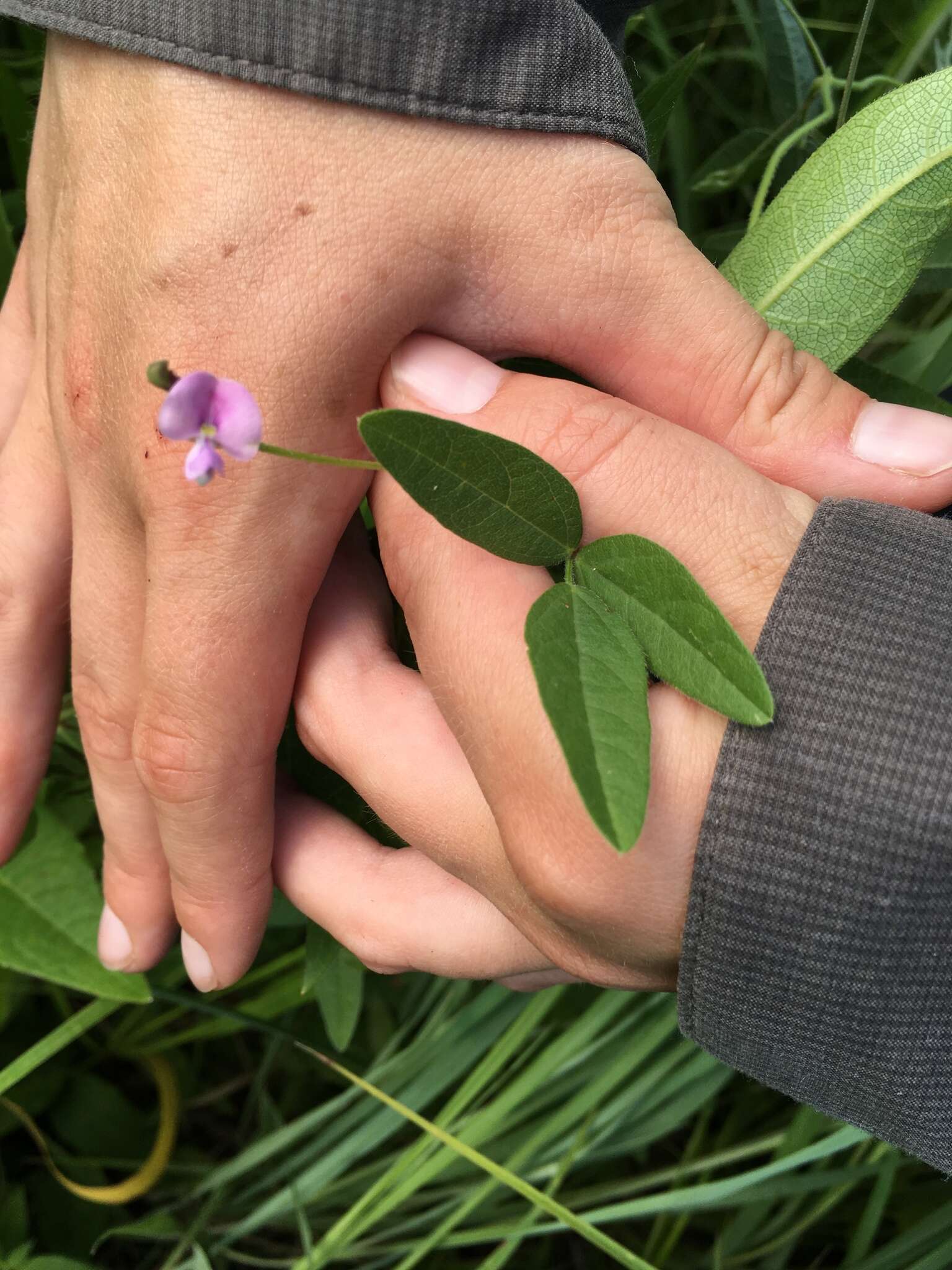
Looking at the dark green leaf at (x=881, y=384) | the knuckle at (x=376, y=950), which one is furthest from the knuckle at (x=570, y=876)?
the dark green leaf at (x=881, y=384)

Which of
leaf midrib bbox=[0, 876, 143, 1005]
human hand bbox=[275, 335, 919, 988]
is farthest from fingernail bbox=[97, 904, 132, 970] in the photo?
human hand bbox=[275, 335, 919, 988]

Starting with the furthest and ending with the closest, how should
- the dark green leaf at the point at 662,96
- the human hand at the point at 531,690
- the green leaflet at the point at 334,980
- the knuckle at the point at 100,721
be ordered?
the green leaflet at the point at 334,980 < the knuckle at the point at 100,721 < the dark green leaf at the point at 662,96 < the human hand at the point at 531,690

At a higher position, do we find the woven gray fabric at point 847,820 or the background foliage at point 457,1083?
the woven gray fabric at point 847,820

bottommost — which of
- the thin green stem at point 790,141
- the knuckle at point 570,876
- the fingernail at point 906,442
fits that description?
the knuckle at point 570,876

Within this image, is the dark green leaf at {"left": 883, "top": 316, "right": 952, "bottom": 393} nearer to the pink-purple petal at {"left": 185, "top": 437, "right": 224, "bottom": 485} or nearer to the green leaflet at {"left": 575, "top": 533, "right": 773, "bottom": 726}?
the green leaflet at {"left": 575, "top": 533, "right": 773, "bottom": 726}

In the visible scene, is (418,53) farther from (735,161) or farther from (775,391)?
(735,161)

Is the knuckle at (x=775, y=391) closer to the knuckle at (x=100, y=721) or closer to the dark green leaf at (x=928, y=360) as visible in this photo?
the dark green leaf at (x=928, y=360)
